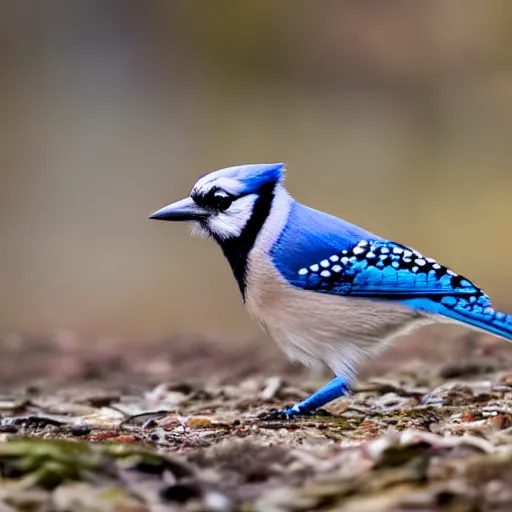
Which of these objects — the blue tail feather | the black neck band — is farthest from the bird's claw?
the blue tail feather

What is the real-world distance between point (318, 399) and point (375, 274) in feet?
1.81

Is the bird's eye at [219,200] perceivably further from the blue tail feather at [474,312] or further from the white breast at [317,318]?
the blue tail feather at [474,312]

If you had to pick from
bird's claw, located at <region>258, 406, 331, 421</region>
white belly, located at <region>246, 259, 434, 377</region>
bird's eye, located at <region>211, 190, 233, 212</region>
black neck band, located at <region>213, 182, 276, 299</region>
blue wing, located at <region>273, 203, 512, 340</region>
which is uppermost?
bird's eye, located at <region>211, 190, 233, 212</region>

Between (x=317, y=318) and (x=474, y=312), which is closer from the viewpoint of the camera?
(x=474, y=312)

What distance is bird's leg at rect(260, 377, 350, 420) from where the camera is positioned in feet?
11.9

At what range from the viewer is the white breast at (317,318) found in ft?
11.8

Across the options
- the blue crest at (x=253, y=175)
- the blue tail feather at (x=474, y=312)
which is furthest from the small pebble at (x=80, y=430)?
the blue tail feather at (x=474, y=312)

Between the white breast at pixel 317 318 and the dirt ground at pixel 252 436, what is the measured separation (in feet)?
0.88

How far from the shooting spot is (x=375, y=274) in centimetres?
357

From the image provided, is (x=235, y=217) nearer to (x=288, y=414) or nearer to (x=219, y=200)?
(x=219, y=200)

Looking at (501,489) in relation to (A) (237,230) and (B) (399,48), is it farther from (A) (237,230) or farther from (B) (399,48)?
(B) (399,48)

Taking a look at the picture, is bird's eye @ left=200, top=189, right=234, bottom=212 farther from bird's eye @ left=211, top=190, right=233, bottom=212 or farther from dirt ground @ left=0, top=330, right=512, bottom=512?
dirt ground @ left=0, top=330, right=512, bottom=512

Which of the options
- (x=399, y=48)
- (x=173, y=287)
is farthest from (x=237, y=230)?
(x=399, y=48)

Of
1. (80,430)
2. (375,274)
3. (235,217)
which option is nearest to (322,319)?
(375,274)
